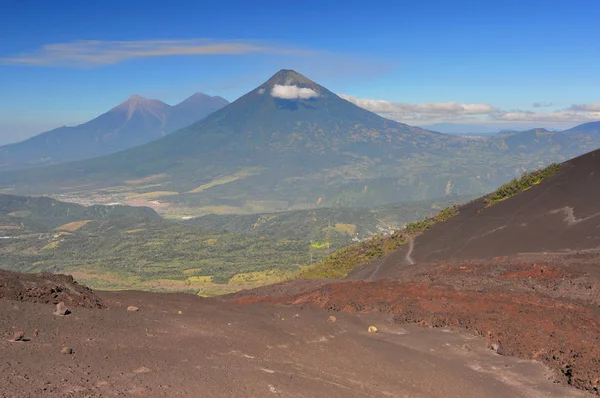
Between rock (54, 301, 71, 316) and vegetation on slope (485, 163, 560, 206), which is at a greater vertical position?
vegetation on slope (485, 163, 560, 206)

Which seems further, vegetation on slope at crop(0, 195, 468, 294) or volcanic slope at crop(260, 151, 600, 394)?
vegetation on slope at crop(0, 195, 468, 294)

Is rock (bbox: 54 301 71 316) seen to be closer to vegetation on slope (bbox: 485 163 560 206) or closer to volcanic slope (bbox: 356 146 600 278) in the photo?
volcanic slope (bbox: 356 146 600 278)

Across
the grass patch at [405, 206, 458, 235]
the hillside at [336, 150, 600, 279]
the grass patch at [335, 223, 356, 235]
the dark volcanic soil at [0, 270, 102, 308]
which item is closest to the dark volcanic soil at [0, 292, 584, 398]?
the dark volcanic soil at [0, 270, 102, 308]

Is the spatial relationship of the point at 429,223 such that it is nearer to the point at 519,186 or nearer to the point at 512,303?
the point at 519,186

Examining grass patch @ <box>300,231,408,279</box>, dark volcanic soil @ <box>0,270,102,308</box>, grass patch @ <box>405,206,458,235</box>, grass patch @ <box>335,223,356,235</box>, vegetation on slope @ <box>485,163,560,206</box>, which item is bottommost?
grass patch @ <box>335,223,356,235</box>

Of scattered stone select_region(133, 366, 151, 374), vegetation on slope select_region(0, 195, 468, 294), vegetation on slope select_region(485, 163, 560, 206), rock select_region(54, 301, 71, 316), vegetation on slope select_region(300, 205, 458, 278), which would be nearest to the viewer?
scattered stone select_region(133, 366, 151, 374)

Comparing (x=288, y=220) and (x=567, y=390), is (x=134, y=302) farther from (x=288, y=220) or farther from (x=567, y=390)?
(x=288, y=220)

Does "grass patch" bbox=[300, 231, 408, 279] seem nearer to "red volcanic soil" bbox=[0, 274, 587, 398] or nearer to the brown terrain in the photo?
the brown terrain

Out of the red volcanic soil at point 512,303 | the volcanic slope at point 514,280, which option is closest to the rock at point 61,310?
the red volcanic soil at point 512,303

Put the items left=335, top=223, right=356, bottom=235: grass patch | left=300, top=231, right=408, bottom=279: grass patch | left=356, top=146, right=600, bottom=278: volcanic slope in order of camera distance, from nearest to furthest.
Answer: left=356, top=146, right=600, bottom=278: volcanic slope < left=300, top=231, right=408, bottom=279: grass patch < left=335, top=223, right=356, bottom=235: grass patch
